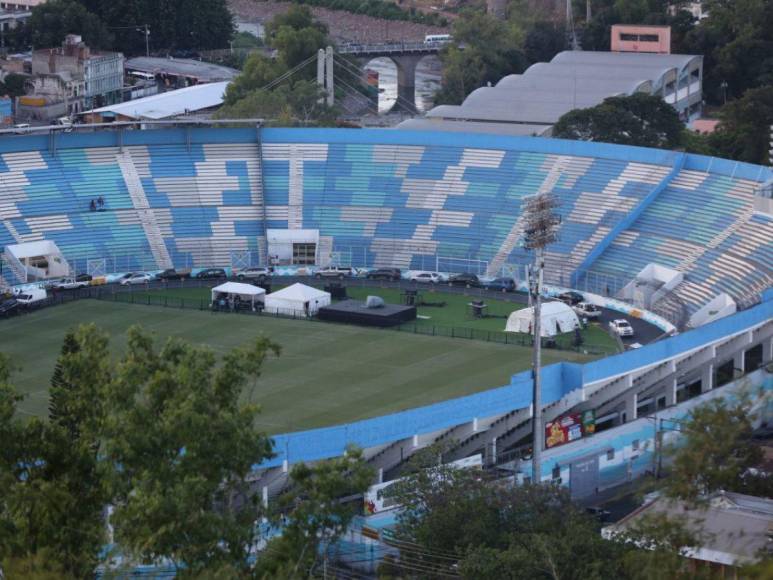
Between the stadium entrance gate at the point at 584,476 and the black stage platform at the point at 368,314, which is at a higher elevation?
the black stage platform at the point at 368,314

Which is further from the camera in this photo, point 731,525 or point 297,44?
point 297,44

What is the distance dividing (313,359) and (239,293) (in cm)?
771

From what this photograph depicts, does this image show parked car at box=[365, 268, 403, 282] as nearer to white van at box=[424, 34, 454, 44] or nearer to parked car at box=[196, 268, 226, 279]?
parked car at box=[196, 268, 226, 279]

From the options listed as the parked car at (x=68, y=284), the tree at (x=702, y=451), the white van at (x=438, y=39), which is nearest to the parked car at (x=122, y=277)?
the parked car at (x=68, y=284)

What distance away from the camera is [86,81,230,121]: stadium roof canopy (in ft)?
329

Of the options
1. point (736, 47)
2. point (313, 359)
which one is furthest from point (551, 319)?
point (736, 47)

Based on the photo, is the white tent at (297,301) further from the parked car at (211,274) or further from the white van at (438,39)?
the white van at (438,39)

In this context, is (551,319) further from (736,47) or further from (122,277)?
(736,47)

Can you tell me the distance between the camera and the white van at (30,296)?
2491 inches

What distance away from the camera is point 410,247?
68625mm

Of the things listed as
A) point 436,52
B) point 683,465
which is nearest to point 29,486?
point 683,465

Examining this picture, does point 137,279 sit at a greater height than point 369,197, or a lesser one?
lesser

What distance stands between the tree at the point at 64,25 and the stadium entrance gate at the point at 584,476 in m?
79.2

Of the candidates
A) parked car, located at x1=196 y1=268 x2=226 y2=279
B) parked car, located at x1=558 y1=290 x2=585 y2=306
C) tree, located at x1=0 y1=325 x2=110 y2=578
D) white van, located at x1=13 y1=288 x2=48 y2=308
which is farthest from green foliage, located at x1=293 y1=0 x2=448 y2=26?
tree, located at x1=0 y1=325 x2=110 y2=578
